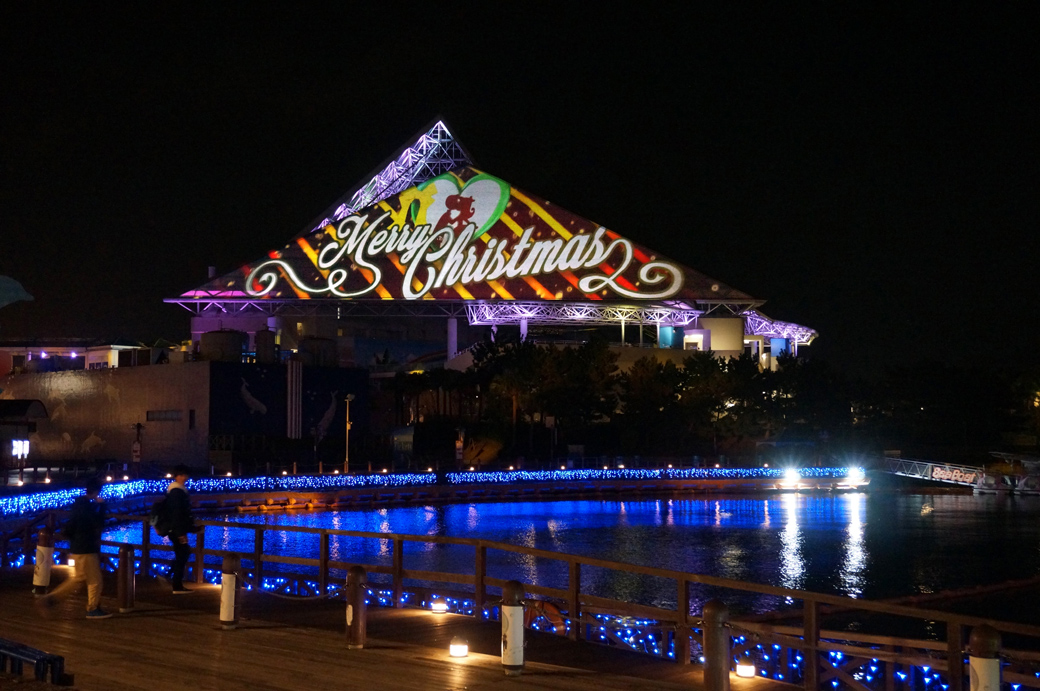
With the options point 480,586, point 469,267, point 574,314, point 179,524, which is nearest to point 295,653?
point 480,586

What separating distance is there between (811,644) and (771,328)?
85444mm

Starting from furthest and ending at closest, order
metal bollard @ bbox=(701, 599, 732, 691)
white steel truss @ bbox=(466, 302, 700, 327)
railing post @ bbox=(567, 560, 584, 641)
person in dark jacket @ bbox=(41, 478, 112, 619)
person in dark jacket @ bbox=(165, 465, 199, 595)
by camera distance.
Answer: white steel truss @ bbox=(466, 302, 700, 327) → person in dark jacket @ bbox=(165, 465, 199, 595) → person in dark jacket @ bbox=(41, 478, 112, 619) → railing post @ bbox=(567, 560, 584, 641) → metal bollard @ bbox=(701, 599, 732, 691)

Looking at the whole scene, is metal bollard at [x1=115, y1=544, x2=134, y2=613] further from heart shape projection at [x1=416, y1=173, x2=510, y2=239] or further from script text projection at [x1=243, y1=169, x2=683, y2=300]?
heart shape projection at [x1=416, y1=173, x2=510, y2=239]

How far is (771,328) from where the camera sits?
9475cm

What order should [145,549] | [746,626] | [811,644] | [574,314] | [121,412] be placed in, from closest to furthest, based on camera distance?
[811,644]
[746,626]
[145,549]
[121,412]
[574,314]

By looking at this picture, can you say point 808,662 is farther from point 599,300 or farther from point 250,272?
point 250,272

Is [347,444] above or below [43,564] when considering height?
above

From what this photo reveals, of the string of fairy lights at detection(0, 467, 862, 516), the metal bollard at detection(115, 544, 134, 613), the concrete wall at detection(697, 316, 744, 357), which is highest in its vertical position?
the concrete wall at detection(697, 316, 744, 357)

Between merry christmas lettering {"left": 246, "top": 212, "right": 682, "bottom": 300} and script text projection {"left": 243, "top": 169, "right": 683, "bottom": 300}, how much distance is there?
2.7 inches

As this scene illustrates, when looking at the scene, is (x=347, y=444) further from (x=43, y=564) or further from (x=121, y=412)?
(x=43, y=564)

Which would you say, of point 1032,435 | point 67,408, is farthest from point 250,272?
point 1032,435

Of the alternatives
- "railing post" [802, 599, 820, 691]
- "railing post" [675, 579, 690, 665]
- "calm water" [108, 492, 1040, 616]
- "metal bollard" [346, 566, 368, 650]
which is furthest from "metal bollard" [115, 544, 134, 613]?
"calm water" [108, 492, 1040, 616]

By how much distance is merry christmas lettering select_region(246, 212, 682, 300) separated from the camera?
80188mm

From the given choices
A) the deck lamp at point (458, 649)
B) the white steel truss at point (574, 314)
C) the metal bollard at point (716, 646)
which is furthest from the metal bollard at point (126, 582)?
the white steel truss at point (574, 314)
